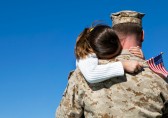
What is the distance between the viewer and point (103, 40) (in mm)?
7973

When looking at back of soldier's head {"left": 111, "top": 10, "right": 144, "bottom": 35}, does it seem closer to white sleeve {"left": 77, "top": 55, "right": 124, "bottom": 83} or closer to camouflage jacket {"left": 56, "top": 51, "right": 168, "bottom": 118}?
camouflage jacket {"left": 56, "top": 51, "right": 168, "bottom": 118}

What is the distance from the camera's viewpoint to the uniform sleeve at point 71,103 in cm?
820

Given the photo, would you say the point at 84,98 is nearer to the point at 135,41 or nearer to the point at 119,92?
the point at 119,92

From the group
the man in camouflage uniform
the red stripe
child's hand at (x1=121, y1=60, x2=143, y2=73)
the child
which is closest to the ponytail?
the child

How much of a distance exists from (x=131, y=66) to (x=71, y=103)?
3.89ft

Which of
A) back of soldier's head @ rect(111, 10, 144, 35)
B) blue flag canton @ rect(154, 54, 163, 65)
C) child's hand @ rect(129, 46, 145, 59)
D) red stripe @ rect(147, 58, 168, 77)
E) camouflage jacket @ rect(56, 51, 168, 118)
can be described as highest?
back of soldier's head @ rect(111, 10, 144, 35)

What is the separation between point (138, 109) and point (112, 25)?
5.14 ft

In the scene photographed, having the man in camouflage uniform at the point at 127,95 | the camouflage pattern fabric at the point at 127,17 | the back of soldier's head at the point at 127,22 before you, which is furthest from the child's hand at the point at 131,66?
the camouflage pattern fabric at the point at 127,17

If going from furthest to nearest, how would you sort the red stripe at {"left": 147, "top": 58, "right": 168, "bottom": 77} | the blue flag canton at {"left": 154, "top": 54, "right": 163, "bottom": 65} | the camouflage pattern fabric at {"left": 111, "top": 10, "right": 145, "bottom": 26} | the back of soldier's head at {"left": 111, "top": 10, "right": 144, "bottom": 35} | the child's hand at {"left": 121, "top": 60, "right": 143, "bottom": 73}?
1. the camouflage pattern fabric at {"left": 111, "top": 10, "right": 145, "bottom": 26}
2. the back of soldier's head at {"left": 111, "top": 10, "right": 144, "bottom": 35}
3. the blue flag canton at {"left": 154, "top": 54, "right": 163, "bottom": 65}
4. the red stripe at {"left": 147, "top": 58, "right": 168, "bottom": 77}
5. the child's hand at {"left": 121, "top": 60, "right": 143, "bottom": 73}

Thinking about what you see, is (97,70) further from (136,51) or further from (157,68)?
(157,68)

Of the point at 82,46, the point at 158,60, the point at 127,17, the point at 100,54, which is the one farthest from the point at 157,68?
the point at 82,46

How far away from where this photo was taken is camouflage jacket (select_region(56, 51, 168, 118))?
7.86 m

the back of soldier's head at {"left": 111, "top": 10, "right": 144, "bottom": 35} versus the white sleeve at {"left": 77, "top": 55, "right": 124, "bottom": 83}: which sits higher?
the back of soldier's head at {"left": 111, "top": 10, "right": 144, "bottom": 35}

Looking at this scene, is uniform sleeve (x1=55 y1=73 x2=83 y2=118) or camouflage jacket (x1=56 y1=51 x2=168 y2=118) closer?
camouflage jacket (x1=56 y1=51 x2=168 y2=118)
